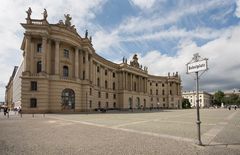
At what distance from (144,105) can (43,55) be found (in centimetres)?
6811

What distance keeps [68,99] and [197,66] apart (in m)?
45.3

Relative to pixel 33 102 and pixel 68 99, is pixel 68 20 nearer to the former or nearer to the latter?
pixel 68 99

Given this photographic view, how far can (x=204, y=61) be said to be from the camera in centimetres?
1112

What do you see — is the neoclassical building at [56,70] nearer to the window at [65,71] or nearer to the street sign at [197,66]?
the window at [65,71]

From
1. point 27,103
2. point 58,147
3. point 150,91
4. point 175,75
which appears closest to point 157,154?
point 58,147

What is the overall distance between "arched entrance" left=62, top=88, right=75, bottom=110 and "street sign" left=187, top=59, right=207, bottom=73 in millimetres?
43736

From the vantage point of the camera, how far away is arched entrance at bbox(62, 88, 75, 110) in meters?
52.1

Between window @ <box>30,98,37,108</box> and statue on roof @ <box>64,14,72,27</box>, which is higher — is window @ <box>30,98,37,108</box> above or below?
below

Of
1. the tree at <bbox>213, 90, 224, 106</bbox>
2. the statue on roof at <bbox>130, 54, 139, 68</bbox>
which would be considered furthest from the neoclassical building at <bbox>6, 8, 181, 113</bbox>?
the tree at <bbox>213, 90, 224, 106</bbox>

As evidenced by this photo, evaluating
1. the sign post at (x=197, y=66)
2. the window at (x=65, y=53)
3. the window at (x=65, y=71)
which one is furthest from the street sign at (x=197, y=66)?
the window at (x=65, y=53)

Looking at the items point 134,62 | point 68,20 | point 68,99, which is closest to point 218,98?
point 134,62

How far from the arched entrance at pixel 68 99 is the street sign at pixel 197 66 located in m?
43.7

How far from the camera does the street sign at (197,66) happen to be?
36.5ft

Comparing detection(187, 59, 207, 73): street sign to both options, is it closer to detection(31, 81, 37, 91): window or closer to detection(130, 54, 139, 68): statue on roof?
detection(31, 81, 37, 91): window
